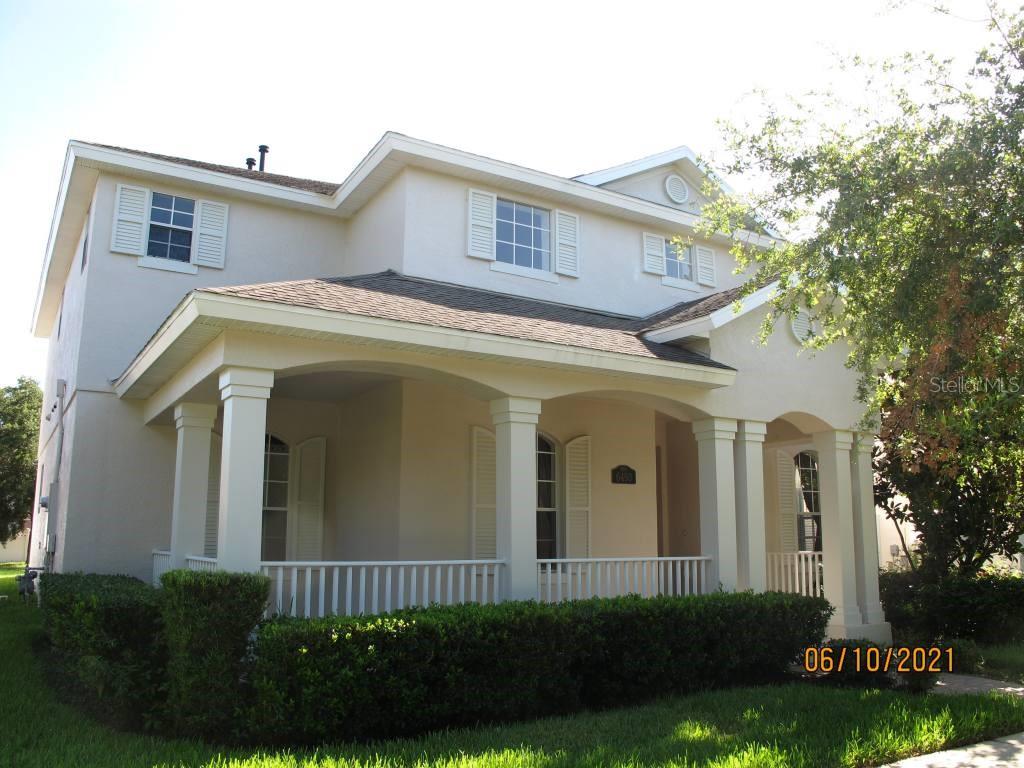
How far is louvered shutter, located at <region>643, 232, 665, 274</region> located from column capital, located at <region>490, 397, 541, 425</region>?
625cm

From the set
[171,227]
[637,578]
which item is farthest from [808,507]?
[171,227]

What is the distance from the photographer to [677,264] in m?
15.8

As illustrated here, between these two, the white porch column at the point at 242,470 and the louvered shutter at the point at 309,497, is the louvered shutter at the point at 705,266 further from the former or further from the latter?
the white porch column at the point at 242,470

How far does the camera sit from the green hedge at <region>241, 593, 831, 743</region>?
6688 millimetres

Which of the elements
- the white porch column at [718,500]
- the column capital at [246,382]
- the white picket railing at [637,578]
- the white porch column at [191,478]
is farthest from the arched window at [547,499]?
the column capital at [246,382]

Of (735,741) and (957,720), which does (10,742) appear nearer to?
(735,741)

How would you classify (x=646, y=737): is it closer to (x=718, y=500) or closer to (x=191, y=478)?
(x=718, y=500)

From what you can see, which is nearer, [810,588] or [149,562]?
[149,562]

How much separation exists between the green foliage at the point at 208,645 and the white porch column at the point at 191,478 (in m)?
3.50

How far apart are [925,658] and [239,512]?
7.38 metres

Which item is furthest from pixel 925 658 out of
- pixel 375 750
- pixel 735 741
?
pixel 375 750

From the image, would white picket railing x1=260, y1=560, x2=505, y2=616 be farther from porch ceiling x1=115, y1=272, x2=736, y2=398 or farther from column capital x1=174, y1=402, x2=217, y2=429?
porch ceiling x1=115, y1=272, x2=736, y2=398

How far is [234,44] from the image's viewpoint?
8977 millimetres
